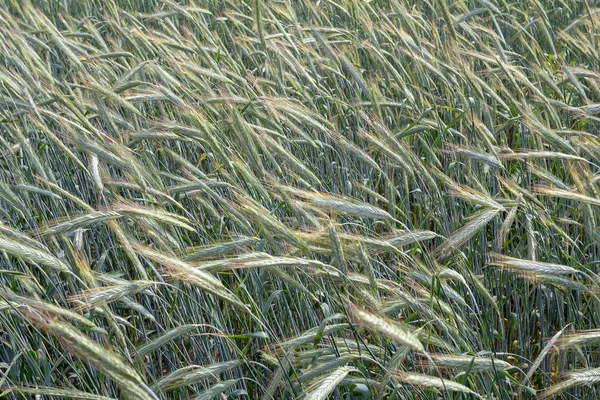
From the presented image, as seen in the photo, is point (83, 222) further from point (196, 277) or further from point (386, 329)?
point (386, 329)

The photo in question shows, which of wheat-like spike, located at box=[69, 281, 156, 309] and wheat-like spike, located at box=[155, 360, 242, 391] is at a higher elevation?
wheat-like spike, located at box=[69, 281, 156, 309]

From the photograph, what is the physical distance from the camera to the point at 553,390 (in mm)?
1366

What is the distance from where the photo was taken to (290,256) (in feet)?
5.32

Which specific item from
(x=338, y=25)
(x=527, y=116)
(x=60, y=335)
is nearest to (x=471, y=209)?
(x=527, y=116)

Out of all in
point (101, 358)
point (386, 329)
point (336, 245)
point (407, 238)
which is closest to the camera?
point (101, 358)

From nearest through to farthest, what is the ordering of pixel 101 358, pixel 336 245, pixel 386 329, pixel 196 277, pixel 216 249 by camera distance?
pixel 101 358 < pixel 386 329 < pixel 196 277 < pixel 336 245 < pixel 216 249

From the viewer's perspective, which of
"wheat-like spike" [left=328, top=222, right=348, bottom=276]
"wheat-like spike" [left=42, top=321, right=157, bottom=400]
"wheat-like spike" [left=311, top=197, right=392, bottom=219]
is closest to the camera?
"wheat-like spike" [left=42, top=321, right=157, bottom=400]

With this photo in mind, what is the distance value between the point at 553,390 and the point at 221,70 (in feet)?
5.58

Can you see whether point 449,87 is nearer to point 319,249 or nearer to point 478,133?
point 478,133

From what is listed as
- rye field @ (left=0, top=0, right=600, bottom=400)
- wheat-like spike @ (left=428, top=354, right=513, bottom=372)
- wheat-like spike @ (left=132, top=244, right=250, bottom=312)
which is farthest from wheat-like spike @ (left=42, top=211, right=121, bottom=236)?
wheat-like spike @ (left=428, top=354, right=513, bottom=372)

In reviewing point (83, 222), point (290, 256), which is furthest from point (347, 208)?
point (83, 222)

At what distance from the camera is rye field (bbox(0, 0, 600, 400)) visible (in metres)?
1.46

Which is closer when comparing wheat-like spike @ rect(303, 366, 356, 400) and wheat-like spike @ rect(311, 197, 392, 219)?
wheat-like spike @ rect(303, 366, 356, 400)

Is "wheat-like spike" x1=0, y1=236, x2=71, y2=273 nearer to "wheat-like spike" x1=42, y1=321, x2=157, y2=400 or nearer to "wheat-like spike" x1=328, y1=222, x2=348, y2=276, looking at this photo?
"wheat-like spike" x1=42, y1=321, x2=157, y2=400
